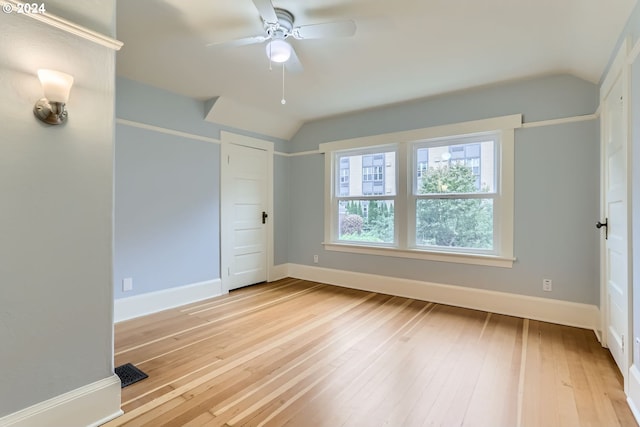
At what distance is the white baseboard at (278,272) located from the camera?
4609 mm

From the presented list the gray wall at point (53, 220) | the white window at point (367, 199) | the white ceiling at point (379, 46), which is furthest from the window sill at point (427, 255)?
the gray wall at point (53, 220)

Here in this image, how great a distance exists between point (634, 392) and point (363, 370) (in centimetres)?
150

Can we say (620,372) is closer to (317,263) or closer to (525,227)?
(525,227)

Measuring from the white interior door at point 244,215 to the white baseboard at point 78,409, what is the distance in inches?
91.3

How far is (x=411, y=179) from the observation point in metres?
3.83

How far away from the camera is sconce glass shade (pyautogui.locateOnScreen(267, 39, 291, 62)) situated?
2.18 meters

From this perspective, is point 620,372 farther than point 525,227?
No

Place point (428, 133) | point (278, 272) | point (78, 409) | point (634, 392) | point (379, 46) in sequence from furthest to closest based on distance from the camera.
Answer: point (278, 272), point (428, 133), point (379, 46), point (634, 392), point (78, 409)

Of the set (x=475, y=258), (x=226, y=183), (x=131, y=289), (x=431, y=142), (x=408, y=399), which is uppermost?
(x=431, y=142)

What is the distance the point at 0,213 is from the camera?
4.33 feet

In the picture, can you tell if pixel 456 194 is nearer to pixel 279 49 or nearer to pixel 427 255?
pixel 427 255

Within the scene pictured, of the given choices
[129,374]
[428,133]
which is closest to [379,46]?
[428,133]

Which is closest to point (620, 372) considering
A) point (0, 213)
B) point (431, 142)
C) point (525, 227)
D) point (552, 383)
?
point (552, 383)

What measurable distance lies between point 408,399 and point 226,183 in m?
3.17
